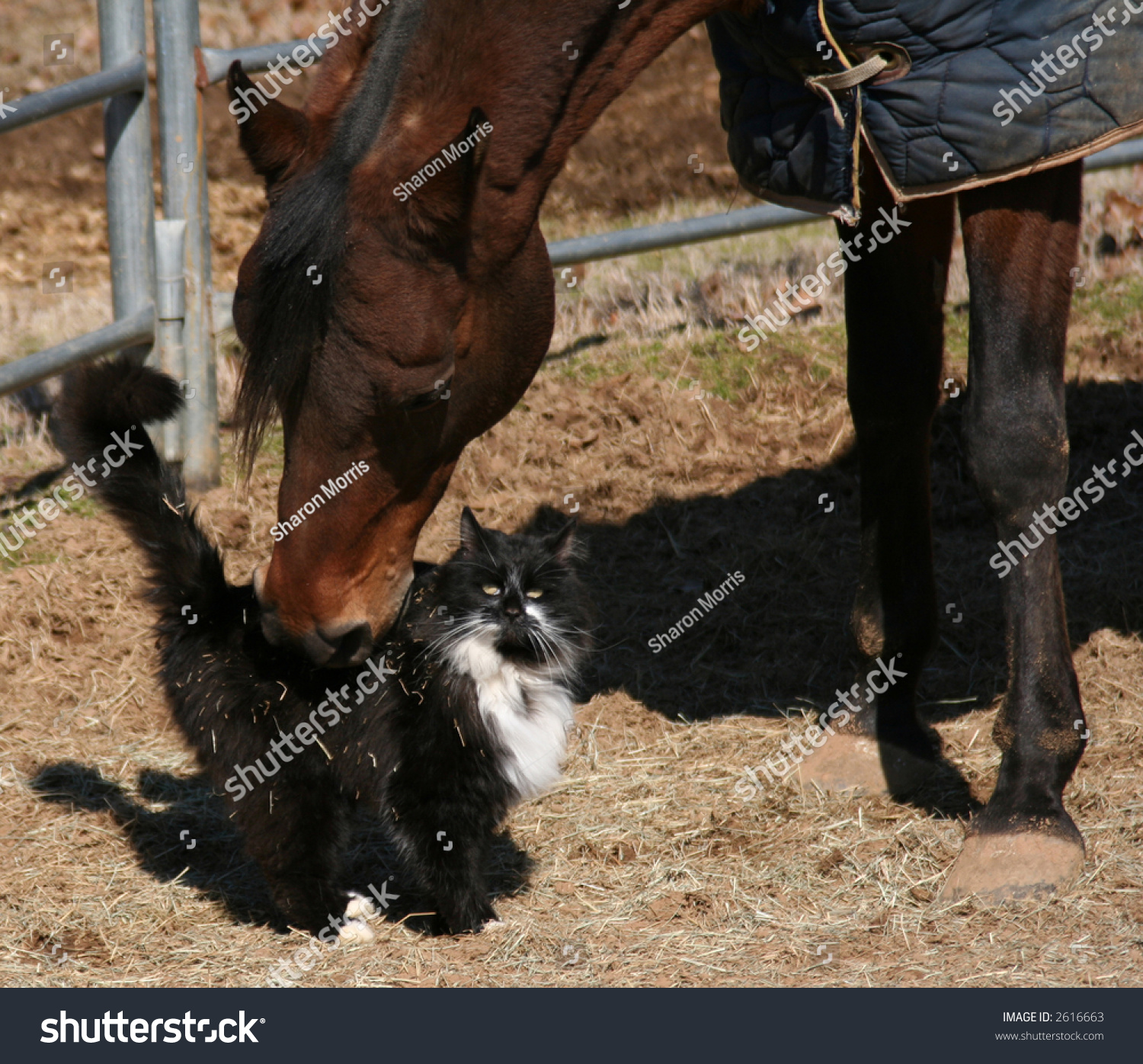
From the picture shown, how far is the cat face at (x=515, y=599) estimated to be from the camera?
2.98m

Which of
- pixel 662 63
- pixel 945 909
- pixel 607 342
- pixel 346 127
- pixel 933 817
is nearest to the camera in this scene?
pixel 346 127

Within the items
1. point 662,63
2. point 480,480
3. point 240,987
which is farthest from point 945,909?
point 662,63

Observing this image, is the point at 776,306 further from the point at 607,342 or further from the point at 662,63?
the point at 662,63

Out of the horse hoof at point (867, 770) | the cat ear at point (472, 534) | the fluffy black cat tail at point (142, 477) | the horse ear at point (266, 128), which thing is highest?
the horse ear at point (266, 128)

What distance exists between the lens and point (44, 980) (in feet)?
9.04

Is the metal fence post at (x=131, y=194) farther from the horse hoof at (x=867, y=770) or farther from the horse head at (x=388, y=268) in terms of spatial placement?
the horse hoof at (x=867, y=770)

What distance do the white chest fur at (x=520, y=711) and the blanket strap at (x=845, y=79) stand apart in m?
1.47

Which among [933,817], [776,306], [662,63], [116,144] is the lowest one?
[933,817]

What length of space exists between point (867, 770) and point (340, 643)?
171 cm

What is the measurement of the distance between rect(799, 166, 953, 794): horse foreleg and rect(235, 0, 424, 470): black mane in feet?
4.71

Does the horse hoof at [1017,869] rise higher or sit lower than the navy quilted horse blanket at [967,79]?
lower

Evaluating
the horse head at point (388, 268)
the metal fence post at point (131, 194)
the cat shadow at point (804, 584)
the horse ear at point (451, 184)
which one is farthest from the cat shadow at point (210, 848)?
the metal fence post at point (131, 194)

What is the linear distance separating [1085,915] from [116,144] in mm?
4387

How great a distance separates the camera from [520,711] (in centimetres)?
303
